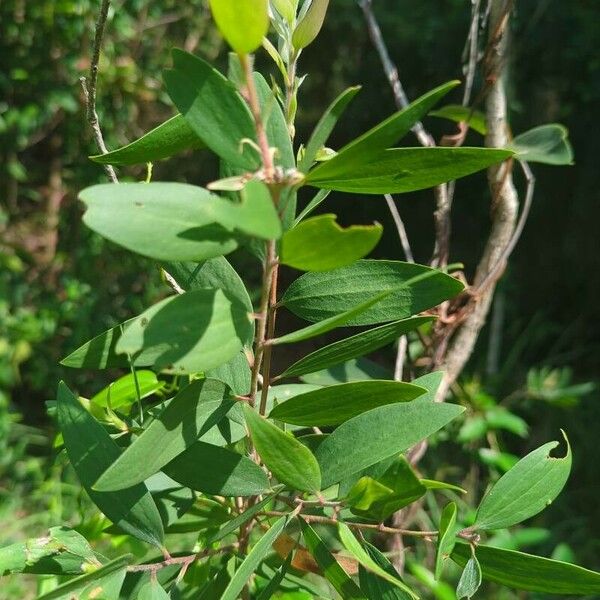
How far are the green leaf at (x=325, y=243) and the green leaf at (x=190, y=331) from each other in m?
0.04

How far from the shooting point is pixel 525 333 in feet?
9.44

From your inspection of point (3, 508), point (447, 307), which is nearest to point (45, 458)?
point (3, 508)

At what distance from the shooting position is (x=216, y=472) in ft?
1.37

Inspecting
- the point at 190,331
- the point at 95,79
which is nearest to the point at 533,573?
the point at 190,331

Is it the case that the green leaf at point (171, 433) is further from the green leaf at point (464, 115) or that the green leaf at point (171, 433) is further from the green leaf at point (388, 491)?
the green leaf at point (464, 115)

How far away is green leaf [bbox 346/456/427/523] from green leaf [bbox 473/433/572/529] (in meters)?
0.07

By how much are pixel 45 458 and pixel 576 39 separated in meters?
2.17

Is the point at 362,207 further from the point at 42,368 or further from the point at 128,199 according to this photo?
the point at 128,199

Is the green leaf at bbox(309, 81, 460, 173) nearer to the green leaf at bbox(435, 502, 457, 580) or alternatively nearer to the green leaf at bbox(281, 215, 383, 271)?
the green leaf at bbox(281, 215, 383, 271)

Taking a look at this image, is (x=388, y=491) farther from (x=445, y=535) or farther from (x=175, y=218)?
(x=175, y=218)

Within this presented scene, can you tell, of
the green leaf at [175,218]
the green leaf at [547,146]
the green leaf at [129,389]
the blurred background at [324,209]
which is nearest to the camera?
the green leaf at [175,218]

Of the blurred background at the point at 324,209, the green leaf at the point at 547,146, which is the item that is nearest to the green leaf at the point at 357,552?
the green leaf at the point at 547,146

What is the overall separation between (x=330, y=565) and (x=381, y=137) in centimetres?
24

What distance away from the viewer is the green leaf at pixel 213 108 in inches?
13.8
